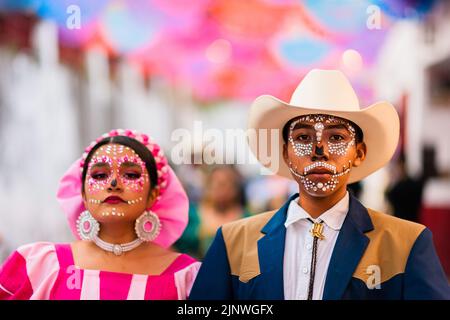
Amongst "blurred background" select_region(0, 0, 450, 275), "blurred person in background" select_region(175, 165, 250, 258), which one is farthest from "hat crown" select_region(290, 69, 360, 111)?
"blurred person in background" select_region(175, 165, 250, 258)

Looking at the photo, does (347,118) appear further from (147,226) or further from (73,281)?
(73,281)

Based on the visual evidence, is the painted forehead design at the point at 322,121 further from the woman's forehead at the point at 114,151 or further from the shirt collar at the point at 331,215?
the woman's forehead at the point at 114,151

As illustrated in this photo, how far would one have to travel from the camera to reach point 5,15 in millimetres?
4785

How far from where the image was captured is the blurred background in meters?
4.58

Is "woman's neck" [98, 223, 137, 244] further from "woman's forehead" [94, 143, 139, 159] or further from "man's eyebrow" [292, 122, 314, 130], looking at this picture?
"man's eyebrow" [292, 122, 314, 130]

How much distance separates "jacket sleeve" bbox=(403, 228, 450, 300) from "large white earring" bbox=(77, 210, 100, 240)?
1105 millimetres

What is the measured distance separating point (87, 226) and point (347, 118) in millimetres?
1016

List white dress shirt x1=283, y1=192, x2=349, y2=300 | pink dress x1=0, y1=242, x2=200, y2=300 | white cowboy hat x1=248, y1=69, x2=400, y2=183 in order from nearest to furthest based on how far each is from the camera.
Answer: white dress shirt x1=283, y1=192, x2=349, y2=300, white cowboy hat x1=248, y1=69, x2=400, y2=183, pink dress x1=0, y1=242, x2=200, y2=300

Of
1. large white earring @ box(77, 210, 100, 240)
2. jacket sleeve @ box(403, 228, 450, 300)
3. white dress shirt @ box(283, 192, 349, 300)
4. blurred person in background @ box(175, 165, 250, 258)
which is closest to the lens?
jacket sleeve @ box(403, 228, 450, 300)

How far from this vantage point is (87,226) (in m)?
2.47

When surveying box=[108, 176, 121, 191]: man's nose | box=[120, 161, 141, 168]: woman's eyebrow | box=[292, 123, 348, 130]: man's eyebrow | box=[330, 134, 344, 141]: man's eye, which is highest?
box=[292, 123, 348, 130]: man's eyebrow
